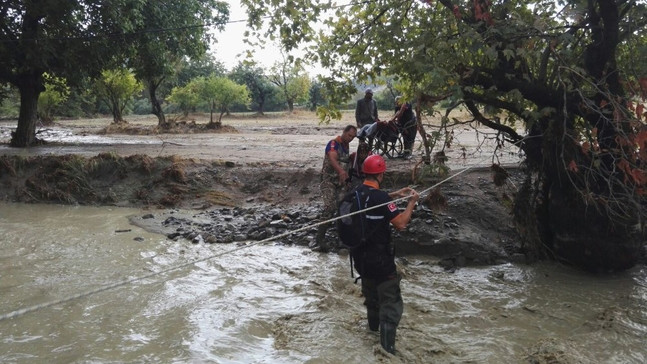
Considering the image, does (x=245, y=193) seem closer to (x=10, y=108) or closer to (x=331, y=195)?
(x=331, y=195)

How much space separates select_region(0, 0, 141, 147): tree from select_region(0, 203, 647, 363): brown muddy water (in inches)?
286

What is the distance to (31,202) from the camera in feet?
36.6

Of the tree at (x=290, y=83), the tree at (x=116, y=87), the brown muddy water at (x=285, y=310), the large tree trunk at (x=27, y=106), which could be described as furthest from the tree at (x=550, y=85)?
the tree at (x=290, y=83)

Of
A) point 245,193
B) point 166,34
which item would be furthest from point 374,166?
point 166,34

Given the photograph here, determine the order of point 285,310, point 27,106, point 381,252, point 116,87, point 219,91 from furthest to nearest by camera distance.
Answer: point 219,91, point 116,87, point 27,106, point 285,310, point 381,252

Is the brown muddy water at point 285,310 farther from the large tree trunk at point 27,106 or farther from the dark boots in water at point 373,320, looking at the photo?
the large tree trunk at point 27,106

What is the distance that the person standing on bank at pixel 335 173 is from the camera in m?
7.20

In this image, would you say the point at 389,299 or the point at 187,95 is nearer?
the point at 389,299

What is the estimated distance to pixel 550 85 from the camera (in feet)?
20.5

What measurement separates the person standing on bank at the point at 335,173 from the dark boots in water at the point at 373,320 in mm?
2588

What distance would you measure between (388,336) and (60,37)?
13429mm

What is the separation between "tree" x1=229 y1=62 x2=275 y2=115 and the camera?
47725 millimetres

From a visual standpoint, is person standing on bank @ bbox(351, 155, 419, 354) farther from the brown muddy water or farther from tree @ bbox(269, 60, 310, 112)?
tree @ bbox(269, 60, 310, 112)

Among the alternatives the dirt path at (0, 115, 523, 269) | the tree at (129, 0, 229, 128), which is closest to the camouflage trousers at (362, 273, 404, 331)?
the dirt path at (0, 115, 523, 269)
